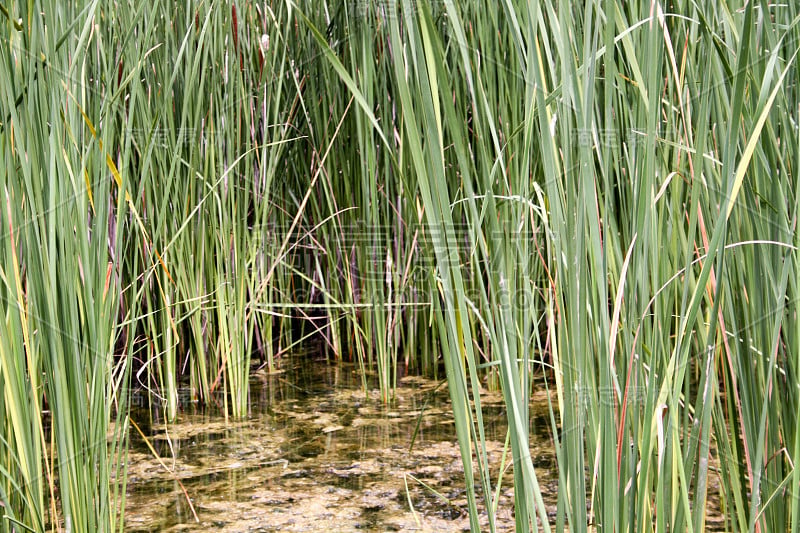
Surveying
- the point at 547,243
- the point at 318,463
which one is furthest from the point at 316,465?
the point at 547,243

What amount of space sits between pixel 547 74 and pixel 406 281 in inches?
36.0

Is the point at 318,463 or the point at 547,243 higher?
the point at 547,243

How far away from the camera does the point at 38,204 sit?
3.00 feet

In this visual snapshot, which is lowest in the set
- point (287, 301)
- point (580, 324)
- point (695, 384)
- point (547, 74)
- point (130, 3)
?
point (695, 384)

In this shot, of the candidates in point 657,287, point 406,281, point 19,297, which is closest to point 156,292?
point 406,281

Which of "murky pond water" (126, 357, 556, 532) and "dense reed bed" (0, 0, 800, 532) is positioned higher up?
"dense reed bed" (0, 0, 800, 532)

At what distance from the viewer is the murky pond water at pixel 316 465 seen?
4.19 feet

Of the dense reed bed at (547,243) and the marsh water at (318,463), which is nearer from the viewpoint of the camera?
the dense reed bed at (547,243)

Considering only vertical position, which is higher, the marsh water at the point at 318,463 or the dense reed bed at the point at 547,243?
the dense reed bed at the point at 547,243

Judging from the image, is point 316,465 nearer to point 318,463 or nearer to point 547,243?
point 318,463

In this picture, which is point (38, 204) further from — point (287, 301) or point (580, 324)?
point (287, 301)

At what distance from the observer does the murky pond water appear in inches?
50.3

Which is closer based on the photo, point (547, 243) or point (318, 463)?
point (547, 243)

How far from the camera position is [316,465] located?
1479 millimetres
